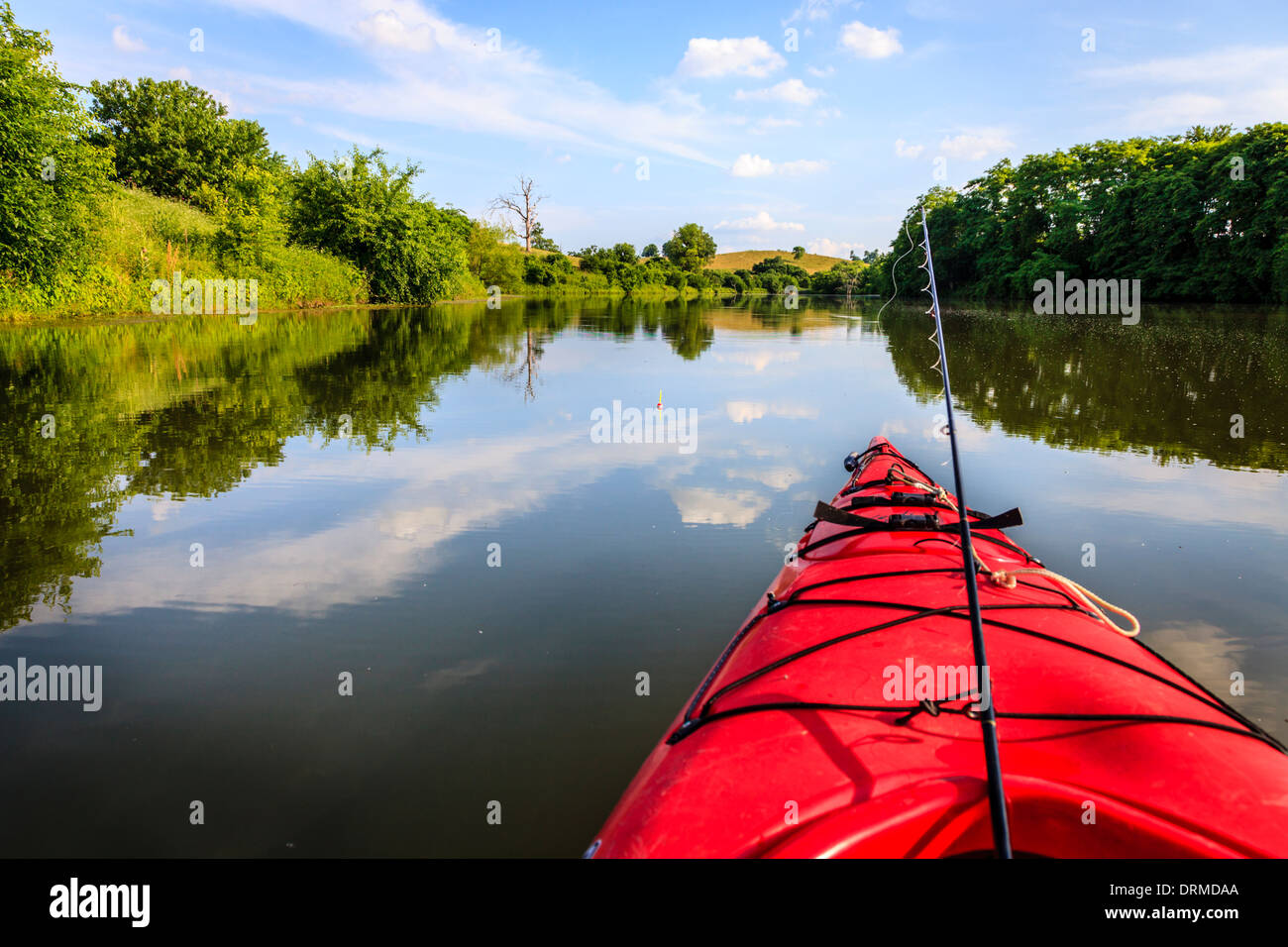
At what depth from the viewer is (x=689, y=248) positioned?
92750mm

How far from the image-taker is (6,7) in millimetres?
15156

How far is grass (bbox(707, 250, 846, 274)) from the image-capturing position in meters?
105

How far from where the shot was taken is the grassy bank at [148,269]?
1722cm

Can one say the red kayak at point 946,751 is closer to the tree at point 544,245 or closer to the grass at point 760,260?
the tree at point 544,245

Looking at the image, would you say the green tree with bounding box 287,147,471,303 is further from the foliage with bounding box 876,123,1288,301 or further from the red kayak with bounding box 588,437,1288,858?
the red kayak with bounding box 588,437,1288,858

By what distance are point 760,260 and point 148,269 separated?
9696cm

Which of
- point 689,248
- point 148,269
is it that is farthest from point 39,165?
point 689,248

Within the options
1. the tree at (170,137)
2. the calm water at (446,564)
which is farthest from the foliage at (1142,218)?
the tree at (170,137)

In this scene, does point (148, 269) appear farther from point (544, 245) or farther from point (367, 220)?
point (544, 245)

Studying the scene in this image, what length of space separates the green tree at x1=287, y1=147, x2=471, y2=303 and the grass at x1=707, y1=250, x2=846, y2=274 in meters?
73.8

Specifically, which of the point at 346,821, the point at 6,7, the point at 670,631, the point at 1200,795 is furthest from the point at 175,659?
the point at 6,7

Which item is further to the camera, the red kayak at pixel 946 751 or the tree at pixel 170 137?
the tree at pixel 170 137

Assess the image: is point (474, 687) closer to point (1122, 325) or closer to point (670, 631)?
point (670, 631)

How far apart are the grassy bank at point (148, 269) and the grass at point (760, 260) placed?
80.2 m
